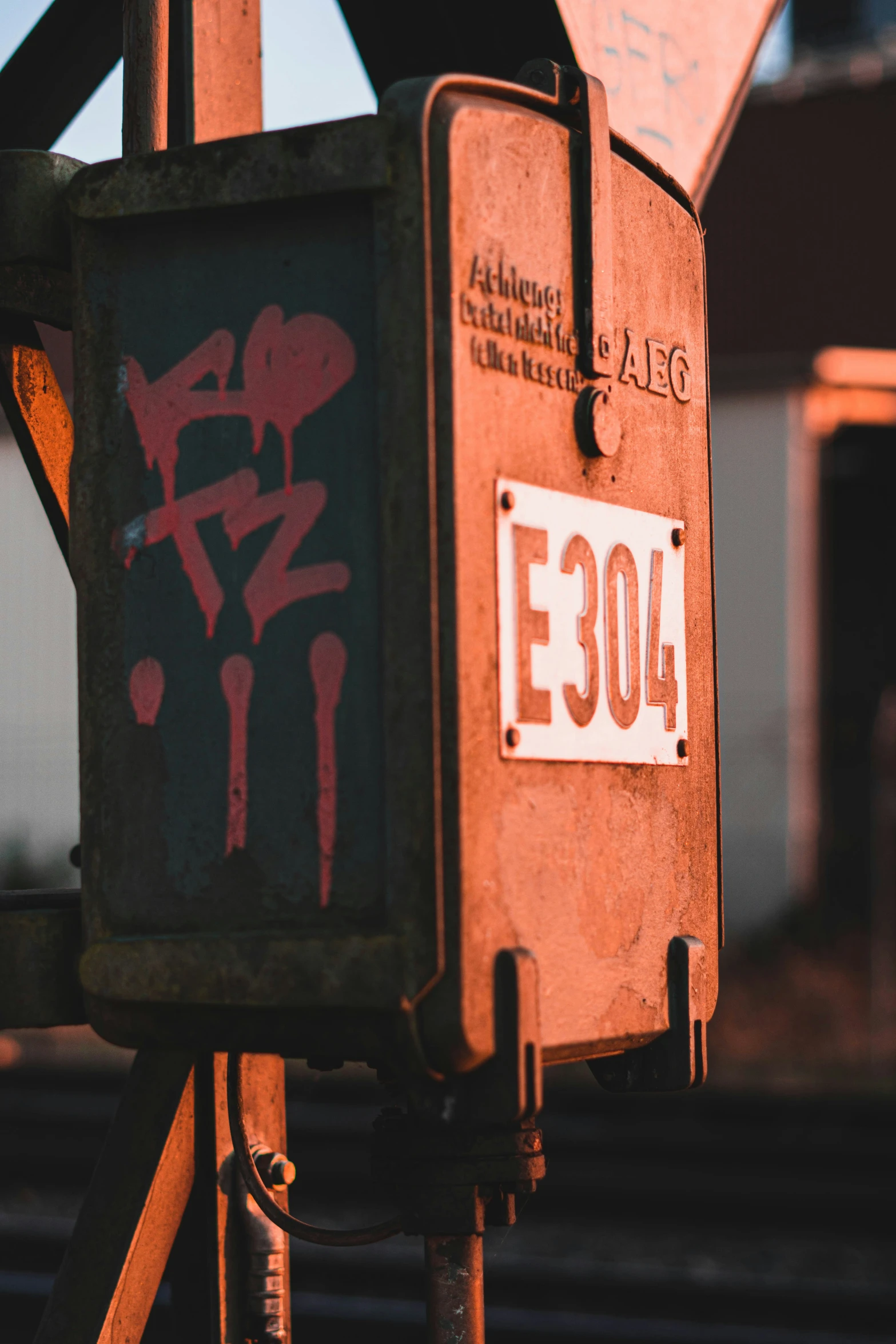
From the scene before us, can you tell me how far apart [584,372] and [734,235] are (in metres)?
18.3

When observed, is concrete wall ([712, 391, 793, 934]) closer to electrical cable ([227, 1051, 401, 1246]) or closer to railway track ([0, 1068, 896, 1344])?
railway track ([0, 1068, 896, 1344])

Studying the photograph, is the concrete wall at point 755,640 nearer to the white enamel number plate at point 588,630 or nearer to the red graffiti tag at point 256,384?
the white enamel number plate at point 588,630

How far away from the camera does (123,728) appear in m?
1.92

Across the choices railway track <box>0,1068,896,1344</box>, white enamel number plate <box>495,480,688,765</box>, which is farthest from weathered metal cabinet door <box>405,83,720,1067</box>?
railway track <box>0,1068,896,1344</box>

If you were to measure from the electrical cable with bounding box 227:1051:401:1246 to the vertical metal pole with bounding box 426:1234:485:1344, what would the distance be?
4.4 inches

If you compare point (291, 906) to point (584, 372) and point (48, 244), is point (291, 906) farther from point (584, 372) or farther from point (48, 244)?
point (48, 244)

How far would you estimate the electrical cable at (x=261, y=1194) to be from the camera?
217 centimetres

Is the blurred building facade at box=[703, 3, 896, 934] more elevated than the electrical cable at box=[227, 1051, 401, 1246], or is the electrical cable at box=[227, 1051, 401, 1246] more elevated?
the blurred building facade at box=[703, 3, 896, 934]

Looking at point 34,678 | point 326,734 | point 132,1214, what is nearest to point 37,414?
point 326,734

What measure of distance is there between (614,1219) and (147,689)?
658cm

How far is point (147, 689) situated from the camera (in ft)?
6.28

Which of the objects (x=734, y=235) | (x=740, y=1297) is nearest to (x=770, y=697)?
(x=734, y=235)

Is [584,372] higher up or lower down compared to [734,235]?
lower down

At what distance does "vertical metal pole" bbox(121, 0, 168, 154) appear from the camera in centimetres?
222
